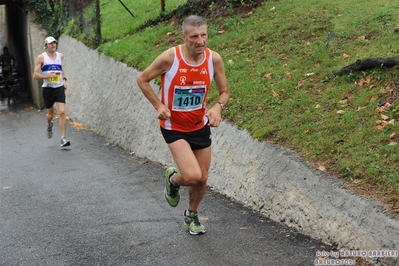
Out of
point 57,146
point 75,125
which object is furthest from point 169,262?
point 75,125

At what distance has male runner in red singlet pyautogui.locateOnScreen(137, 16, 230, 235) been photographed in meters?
6.15

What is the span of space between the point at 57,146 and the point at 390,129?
8.16 m

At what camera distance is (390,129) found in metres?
6.97

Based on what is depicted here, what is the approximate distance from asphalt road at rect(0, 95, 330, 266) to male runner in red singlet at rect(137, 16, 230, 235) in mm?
715

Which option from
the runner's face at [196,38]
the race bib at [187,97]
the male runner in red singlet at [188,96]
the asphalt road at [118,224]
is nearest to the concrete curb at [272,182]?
the asphalt road at [118,224]

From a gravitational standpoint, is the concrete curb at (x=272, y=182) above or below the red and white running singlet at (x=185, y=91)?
below

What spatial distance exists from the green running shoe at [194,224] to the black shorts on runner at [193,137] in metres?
0.75

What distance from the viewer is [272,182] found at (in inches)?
291

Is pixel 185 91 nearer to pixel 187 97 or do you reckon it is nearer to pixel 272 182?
pixel 187 97

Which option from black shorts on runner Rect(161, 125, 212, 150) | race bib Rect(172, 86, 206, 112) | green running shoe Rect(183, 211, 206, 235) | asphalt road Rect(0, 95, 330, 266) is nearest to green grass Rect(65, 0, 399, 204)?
asphalt road Rect(0, 95, 330, 266)

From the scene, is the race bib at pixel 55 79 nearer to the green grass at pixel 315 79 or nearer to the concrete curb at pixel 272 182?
the concrete curb at pixel 272 182

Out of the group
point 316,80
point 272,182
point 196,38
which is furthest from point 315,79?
point 196,38

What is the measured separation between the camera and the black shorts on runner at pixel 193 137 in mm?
6414

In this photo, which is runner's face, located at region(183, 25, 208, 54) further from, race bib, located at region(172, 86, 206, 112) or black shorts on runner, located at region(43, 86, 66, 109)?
black shorts on runner, located at region(43, 86, 66, 109)
